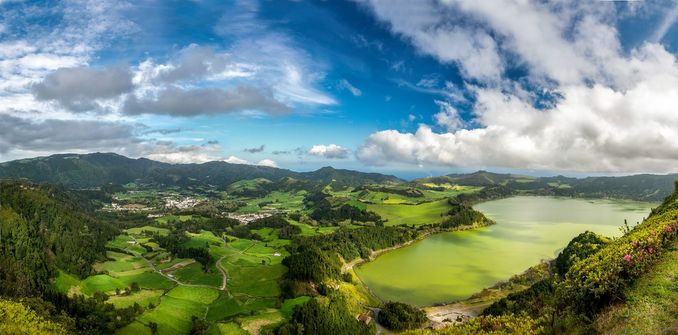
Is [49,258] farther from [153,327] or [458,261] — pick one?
[458,261]

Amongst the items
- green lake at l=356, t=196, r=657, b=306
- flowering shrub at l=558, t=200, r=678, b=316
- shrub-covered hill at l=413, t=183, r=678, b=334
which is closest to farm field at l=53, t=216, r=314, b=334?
green lake at l=356, t=196, r=657, b=306

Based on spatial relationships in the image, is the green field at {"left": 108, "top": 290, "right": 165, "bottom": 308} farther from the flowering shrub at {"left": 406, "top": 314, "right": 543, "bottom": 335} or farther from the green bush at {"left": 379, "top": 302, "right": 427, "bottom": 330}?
the flowering shrub at {"left": 406, "top": 314, "right": 543, "bottom": 335}

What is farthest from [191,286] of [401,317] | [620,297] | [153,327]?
[620,297]

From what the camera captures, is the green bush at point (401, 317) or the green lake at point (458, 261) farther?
the green lake at point (458, 261)

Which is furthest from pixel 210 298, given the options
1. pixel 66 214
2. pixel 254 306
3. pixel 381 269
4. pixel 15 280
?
pixel 66 214

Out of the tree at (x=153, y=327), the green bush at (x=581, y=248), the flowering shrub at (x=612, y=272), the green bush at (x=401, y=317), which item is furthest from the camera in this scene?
the green bush at (x=581, y=248)

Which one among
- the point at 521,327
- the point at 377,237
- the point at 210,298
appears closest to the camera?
the point at 521,327

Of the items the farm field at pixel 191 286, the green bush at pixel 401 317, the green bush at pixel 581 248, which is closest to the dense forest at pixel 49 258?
the farm field at pixel 191 286

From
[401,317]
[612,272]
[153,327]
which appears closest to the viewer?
[612,272]

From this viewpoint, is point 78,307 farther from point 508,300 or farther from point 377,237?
point 377,237

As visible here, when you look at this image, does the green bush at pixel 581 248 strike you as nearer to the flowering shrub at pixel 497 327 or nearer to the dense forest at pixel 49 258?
the flowering shrub at pixel 497 327

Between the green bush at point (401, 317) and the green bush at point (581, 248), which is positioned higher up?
the green bush at point (581, 248)
